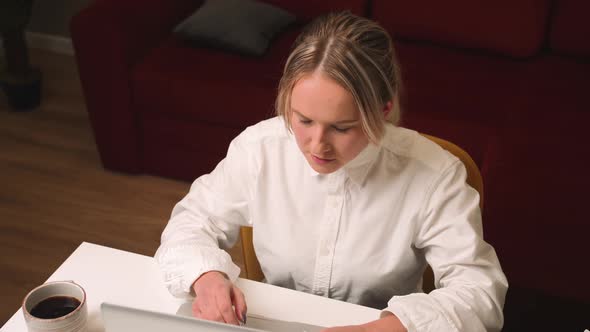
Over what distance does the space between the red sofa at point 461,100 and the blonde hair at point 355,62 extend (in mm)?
1161

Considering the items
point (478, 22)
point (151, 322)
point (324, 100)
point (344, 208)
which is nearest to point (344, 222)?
point (344, 208)

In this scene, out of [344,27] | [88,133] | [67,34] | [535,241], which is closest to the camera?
[344,27]

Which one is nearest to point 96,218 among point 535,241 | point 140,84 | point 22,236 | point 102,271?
point 22,236

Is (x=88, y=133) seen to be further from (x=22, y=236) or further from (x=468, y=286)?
(x=468, y=286)

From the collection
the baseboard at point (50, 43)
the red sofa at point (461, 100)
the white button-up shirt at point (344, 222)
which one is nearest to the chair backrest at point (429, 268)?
the white button-up shirt at point (344, 222)

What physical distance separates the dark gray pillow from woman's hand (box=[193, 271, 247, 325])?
4.94ft

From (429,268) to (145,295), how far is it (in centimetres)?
57

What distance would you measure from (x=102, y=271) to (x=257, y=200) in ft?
1.04

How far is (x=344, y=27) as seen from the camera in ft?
3.68

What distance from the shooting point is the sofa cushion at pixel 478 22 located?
2.63m

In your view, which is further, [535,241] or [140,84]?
[140,84]

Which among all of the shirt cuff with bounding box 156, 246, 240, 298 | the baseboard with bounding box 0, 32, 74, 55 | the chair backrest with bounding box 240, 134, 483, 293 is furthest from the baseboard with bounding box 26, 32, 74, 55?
the shirt cuff with bounding box 156, 246, 240, 298

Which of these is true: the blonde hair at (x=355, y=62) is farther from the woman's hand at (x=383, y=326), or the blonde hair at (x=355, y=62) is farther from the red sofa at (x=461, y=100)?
the red sofa at (x=461, y=100)

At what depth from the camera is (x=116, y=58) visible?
7.98 ft
